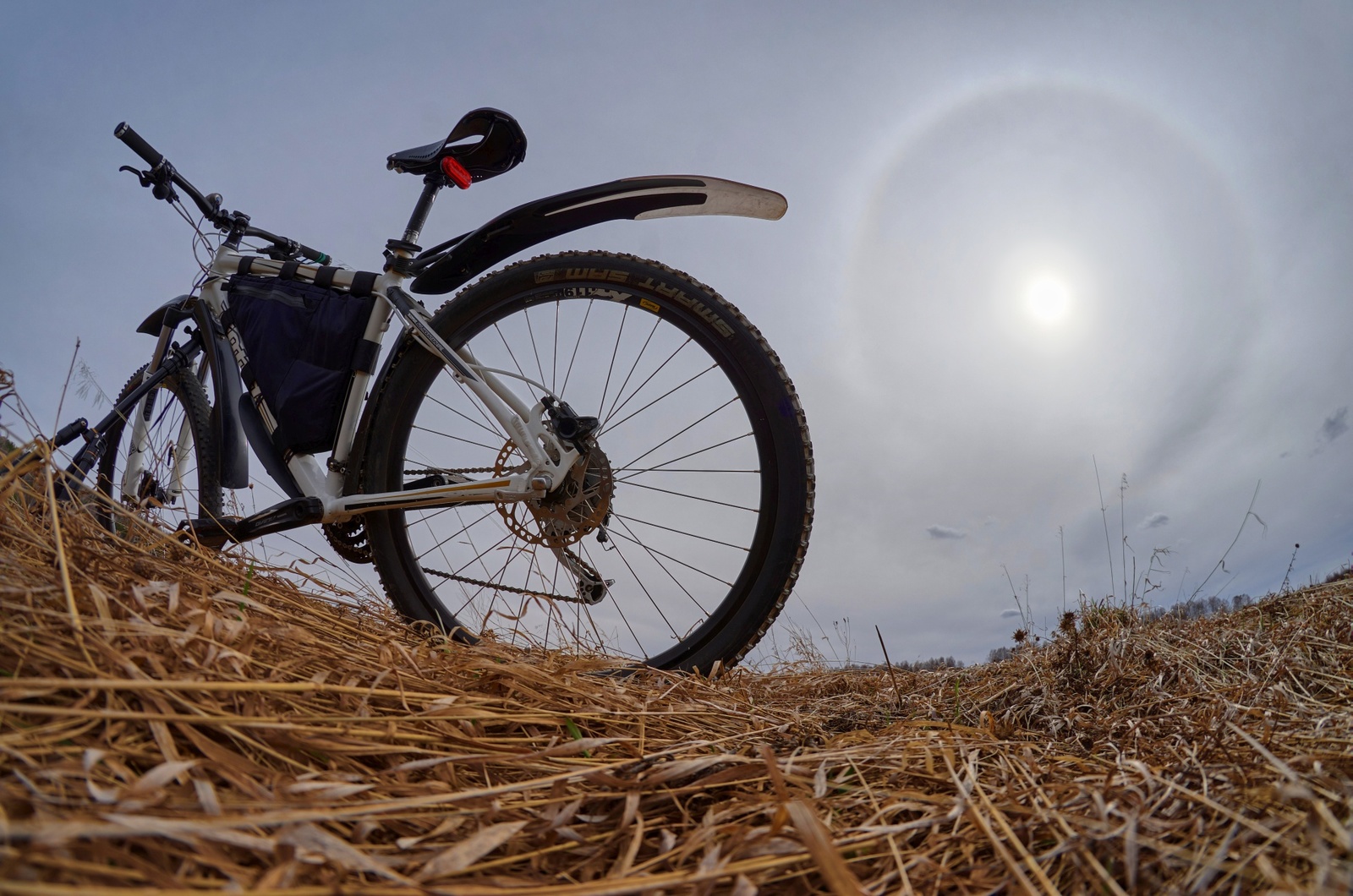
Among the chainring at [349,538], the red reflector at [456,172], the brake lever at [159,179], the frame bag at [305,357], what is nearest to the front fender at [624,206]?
the red reflector at [456,172]

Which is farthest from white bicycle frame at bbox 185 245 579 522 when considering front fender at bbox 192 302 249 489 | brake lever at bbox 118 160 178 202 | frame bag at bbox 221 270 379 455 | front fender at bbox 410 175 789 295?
brake lever at bbox 118 160 178 202

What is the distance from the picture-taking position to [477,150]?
2.30 m

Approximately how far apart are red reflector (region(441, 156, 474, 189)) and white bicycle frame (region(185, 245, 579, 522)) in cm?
37

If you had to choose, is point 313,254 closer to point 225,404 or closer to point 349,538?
point 225,404

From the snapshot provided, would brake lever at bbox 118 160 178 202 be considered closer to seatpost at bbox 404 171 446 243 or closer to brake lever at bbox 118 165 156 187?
brake lever at bbox 118 165 156 187

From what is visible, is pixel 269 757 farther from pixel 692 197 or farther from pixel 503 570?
pixel 692 197

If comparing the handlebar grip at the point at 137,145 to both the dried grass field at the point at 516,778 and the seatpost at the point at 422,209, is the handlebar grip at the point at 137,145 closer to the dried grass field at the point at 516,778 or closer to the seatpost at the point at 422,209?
the seatpost at the point at 422,209

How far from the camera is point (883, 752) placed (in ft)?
3.21

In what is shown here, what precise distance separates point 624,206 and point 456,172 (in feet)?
2.20

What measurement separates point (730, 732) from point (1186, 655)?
1127 millimetres

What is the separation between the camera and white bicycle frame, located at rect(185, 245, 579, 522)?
1965mm

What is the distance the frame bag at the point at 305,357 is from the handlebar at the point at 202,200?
58cm

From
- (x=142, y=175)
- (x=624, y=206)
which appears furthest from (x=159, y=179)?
→ (x=624, y=206)

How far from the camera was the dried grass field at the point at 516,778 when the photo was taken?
56 cm
